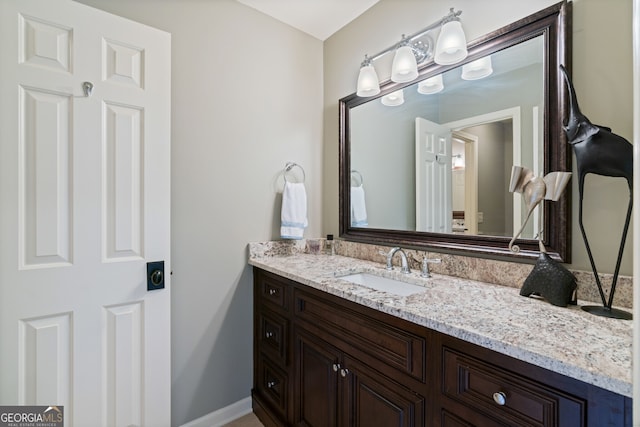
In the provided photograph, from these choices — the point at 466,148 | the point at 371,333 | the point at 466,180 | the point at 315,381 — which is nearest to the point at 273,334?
the point at 315,381

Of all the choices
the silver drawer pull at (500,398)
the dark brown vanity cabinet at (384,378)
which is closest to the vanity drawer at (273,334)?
the dark brown vanity cabinet at (384,378)

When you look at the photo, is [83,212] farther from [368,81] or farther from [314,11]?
[314,11]

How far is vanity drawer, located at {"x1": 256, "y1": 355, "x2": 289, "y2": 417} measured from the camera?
62.7 inches

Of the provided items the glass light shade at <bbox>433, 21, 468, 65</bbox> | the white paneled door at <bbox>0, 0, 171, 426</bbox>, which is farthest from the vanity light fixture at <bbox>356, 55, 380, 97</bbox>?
the white paneled door at <bbox>0, 0, 171, 426</bbox>

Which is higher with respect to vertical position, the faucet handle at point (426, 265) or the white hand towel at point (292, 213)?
the white hand towel at point (292, 213)

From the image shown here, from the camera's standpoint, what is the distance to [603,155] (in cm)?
91

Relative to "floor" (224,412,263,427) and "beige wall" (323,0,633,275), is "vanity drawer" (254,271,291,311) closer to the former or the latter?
"floor" (224,412,263,427)

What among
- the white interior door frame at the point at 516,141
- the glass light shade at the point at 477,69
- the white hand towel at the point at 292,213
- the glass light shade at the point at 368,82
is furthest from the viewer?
the white hand towel at the point at 292,213

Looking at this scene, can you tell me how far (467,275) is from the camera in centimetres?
139

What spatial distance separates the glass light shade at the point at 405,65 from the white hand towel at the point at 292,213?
0.92m

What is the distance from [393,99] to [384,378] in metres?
1.51

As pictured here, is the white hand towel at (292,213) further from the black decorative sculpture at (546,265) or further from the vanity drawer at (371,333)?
the black decorative sculpture at (546,265)

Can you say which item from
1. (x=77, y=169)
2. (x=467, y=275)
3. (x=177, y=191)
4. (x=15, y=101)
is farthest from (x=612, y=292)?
(x=15, y=101)

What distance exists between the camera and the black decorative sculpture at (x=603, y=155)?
893mm
